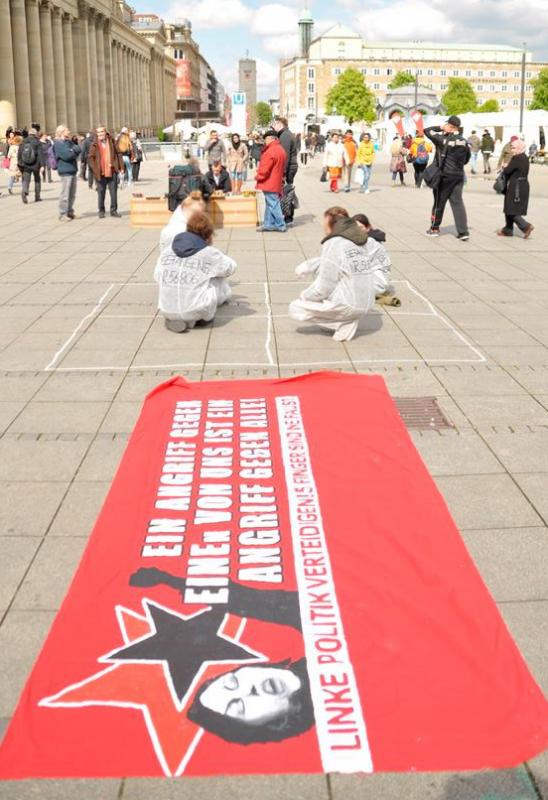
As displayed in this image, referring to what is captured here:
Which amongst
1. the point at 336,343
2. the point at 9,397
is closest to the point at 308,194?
the point at 336,343

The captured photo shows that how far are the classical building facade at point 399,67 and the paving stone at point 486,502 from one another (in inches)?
6754

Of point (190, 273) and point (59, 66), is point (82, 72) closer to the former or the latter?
point (59, 66)

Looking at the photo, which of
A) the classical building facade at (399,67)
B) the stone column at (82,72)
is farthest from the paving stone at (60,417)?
the classical building facade at (399,67)

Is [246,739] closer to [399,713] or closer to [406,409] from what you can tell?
[399,713]

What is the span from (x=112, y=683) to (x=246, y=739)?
1.86 ft

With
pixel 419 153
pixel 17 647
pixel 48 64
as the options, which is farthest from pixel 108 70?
pixel 17 647

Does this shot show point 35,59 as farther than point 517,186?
Yes

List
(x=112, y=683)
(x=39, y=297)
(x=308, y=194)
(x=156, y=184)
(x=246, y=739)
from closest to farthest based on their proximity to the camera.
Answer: (x=246, y=739) → (x=112, y=683) → (x=39, y=297) → (x=308, y=194) → (x=156, y=184)

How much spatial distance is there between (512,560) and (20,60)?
5450cm

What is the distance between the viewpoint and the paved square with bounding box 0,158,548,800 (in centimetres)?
353

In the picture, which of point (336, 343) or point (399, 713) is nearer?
point (399, 713)

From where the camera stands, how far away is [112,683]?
3260 millimetres

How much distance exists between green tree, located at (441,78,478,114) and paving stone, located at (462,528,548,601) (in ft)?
485

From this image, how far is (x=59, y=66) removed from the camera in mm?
60812
